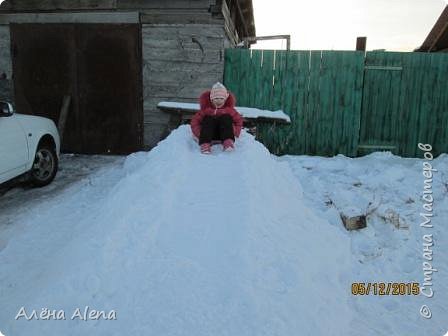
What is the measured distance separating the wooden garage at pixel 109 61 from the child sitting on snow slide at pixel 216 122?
2.87 metres

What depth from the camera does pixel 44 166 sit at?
6352 mm

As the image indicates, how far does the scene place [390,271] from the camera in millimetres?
4207

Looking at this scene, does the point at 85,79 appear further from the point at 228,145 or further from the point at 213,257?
the point at 213,257

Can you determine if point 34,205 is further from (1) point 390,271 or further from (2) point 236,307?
(1) point 390,271

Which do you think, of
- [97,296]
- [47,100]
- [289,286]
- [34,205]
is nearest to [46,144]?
[34,205]

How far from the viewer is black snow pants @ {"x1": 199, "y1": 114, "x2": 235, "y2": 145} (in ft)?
16.7

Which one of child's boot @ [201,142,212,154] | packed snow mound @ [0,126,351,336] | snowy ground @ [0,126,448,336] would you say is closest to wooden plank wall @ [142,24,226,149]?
snowy ground @ [0,126,448,336]

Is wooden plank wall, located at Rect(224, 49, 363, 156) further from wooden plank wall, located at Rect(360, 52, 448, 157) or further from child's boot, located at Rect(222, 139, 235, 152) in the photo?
child's boot, located at Rect(222, 139, 235, 152)

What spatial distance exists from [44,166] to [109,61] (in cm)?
307

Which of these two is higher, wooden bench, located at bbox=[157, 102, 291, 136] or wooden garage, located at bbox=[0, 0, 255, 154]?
wooden garage, located at bbox=[0, 0, 255, 154]

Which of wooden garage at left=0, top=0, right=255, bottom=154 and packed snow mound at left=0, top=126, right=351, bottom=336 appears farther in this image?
wooden garage at left=0, top=0, right=255, bottom=154

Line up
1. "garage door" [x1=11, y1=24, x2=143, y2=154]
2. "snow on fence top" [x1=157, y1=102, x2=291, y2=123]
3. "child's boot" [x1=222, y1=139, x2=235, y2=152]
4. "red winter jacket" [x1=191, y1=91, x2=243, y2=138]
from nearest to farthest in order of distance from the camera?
"child's boot" [x1=222, y1=139, x2=235, y2=152] → "red winter jacket" [x1=191, y1=91, x2=243, y2=138] → "snow on fence top" [x1=157, y1=102, x2=291, y2=123] → "garage door" [x1=11, y1=24, x2=143, y2=154]

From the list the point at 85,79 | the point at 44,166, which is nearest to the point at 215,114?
the point at 44,166

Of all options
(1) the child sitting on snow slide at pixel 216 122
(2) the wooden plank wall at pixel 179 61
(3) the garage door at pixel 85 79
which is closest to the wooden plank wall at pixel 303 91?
(2) the wooden plank wall at pixel 179 61
